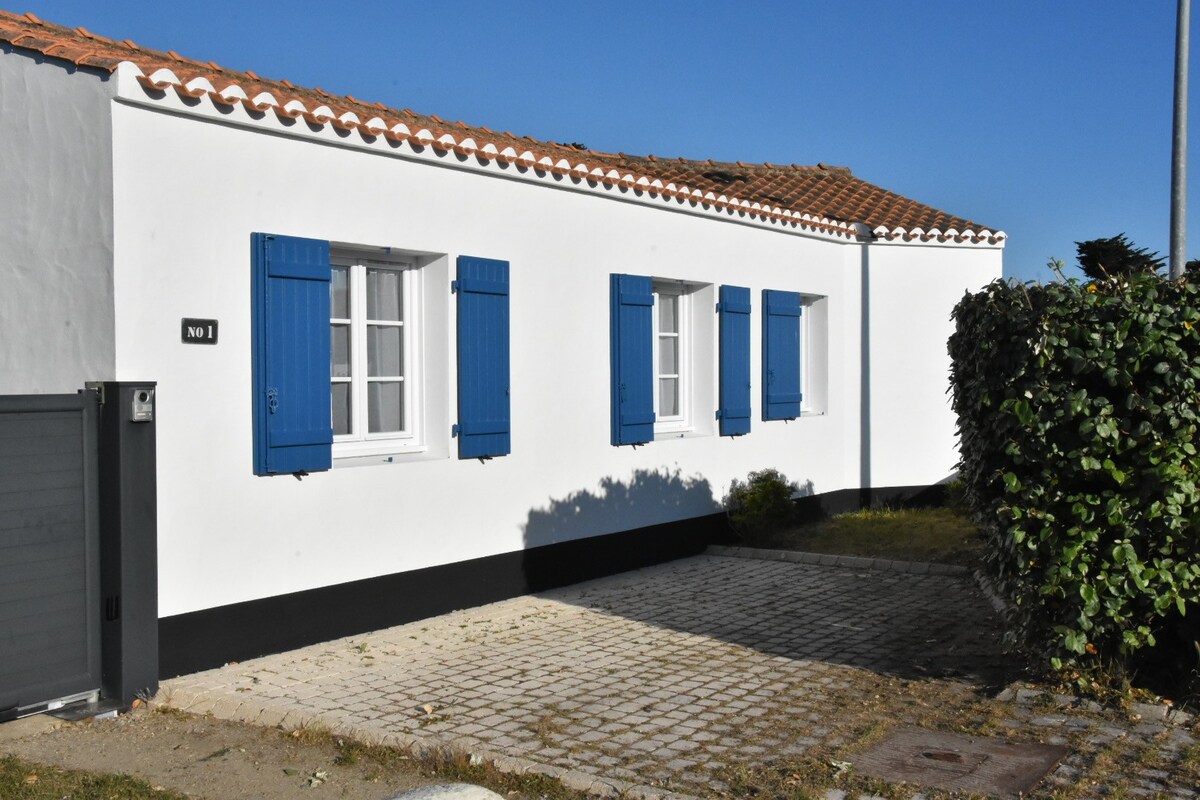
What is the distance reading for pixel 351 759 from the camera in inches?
214

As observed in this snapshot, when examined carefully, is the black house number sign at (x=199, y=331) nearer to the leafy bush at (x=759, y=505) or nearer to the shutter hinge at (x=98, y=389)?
the shutter hinge at (x=98, y=389)

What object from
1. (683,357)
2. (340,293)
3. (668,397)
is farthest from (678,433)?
(340,293)

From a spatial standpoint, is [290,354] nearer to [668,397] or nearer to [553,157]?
[553,157]

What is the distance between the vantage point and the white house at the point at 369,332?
21.9 ft

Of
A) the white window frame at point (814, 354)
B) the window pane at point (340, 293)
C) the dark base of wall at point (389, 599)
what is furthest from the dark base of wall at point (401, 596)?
the white window frame at point (814, 354)

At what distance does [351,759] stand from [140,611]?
1665 millimetres

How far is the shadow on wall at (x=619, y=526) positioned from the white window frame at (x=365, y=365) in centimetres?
146

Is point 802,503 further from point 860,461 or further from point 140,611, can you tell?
point 140,611

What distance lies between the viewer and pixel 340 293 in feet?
27.0

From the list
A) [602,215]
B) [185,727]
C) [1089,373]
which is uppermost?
[602,215]

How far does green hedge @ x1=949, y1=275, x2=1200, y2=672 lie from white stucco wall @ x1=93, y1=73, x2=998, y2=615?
4.08 m

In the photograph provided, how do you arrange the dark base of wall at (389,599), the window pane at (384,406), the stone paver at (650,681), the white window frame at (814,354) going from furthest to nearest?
the white window frame at (814,354), the window pane at (384,406), the dark base of wall at (389,599), the stone paver at (650,681)

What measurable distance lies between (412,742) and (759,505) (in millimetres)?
6710

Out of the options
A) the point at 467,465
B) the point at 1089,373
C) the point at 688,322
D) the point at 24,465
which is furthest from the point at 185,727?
the point at 688,322
